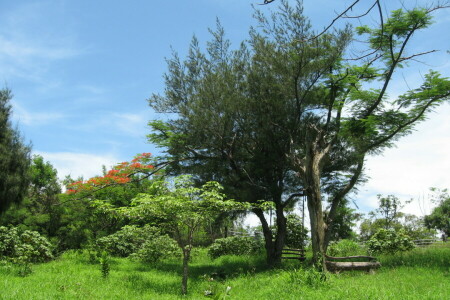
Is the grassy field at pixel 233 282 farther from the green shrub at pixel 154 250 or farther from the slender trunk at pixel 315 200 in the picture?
the slender trunk at pixel 315 200

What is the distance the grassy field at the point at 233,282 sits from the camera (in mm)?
7855

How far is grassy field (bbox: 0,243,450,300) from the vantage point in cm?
786

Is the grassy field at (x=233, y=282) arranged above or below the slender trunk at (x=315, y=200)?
below

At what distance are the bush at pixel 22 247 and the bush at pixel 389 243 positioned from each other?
12.6 m

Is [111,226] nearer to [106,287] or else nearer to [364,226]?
[106,287]

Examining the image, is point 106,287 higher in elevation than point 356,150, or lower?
lower

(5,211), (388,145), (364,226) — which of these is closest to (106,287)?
(5,211)

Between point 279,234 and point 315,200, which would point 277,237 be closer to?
point 279,234

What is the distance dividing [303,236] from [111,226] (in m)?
10.3

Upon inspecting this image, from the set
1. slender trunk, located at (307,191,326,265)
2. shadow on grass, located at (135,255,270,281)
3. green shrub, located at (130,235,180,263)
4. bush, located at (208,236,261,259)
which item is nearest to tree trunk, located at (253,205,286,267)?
shadow on grass, located at (135,255,270,281)

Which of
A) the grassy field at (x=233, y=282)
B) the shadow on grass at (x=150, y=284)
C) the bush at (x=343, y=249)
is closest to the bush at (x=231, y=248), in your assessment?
the grassy field at (x=233, y=282)

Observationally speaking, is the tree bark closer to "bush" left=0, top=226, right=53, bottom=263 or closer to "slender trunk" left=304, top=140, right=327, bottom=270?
"slender trunk" left=304, top=140, right=327, bottom=270

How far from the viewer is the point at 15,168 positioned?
1569 centimetres

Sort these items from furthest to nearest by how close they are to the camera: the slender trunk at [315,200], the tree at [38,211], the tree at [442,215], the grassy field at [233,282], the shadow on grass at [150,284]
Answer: the tree at [442,215] → the tree at [38,211] → the slender trunk at [315,200] → the shadow on grass at [150,284] → the grassy field at [233,282]
